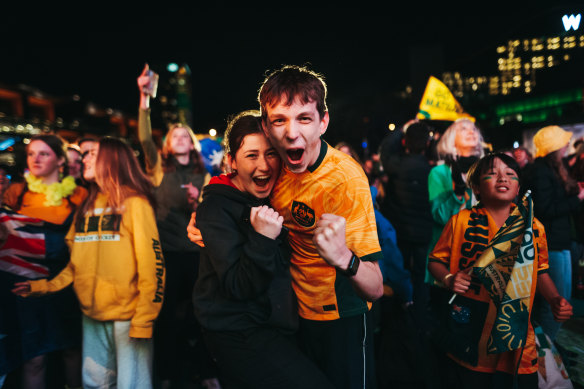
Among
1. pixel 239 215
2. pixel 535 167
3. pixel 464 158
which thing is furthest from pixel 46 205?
pixel 535 167

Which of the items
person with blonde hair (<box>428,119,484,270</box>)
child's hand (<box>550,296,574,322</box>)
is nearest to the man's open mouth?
child's hand (<box>550,296,574,322</box>)

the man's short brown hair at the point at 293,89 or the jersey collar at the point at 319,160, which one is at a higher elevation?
the man's short brown hair at the point at 293,89

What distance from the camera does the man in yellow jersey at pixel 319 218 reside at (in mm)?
1583

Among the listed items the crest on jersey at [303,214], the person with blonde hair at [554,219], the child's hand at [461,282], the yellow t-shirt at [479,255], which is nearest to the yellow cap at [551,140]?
the person with blonde hair at [554,219]

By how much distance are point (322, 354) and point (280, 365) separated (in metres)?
0.25

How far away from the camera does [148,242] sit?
104 inches

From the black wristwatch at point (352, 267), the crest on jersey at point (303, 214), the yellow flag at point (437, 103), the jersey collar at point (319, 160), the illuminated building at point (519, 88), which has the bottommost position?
the black wristwatch at point (352, 267)

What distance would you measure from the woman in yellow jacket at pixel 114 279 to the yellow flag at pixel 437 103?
4161 millimetres

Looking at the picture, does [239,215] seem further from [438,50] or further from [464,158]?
[438,50]

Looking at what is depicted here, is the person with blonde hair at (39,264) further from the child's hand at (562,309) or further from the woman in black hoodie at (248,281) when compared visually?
the child's hand at (562,309)

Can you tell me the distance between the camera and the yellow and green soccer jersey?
158 centimetres

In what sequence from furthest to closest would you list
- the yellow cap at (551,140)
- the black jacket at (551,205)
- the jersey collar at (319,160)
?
the yellow cap at (551,140) → the black jacket at (551,205) → the jersey collar at (319,160)

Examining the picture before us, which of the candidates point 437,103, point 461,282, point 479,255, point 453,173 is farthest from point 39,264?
point 437,103

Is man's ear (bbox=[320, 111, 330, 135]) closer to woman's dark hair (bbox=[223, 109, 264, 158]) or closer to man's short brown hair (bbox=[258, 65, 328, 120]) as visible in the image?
man's short brown hair (bbox=[258, 65, 328, 120])
